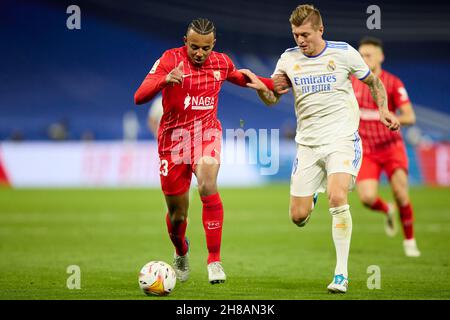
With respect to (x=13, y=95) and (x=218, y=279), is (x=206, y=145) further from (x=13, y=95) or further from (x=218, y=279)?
(x=13, y=95)

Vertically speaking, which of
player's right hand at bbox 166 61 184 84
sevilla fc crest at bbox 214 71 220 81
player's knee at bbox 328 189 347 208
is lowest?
player's knee at bbox 328 189 347 208

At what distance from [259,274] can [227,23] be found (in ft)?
73.7

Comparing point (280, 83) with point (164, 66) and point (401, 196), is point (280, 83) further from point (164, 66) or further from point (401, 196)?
point (401, 196)

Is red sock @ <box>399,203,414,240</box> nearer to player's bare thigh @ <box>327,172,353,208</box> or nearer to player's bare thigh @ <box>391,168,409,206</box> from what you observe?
player's bare thigh @ <box>391,168,409,206</box>

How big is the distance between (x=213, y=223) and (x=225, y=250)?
140 inches

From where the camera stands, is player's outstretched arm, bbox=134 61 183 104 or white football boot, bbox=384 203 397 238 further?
white football boot, bbox=384 203 397 238

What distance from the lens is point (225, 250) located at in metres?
11.1

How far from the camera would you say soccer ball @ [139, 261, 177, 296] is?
22.4 ft

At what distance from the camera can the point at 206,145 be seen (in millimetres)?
7555

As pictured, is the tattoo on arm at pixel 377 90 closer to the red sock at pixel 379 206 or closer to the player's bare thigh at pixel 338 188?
the player's bare thigh at pixel 338 188

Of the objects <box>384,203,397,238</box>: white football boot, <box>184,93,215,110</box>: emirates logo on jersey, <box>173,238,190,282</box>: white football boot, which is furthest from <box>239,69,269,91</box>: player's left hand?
<box>384,203,397,238</box>: white football boot

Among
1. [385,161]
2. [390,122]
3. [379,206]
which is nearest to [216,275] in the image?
[390,122]

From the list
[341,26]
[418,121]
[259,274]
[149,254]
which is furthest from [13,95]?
[259,274]

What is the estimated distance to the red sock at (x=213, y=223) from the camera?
7.48 m
